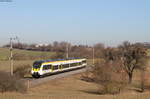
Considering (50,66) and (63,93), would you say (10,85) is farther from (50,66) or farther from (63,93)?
(50,66)

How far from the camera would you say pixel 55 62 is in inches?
1821

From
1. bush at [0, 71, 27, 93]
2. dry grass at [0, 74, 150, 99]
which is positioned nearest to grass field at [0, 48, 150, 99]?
dry grass at [0, 74, 150, 99]

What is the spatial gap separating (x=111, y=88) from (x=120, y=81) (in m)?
2.91

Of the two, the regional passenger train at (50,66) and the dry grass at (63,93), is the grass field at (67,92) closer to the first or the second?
the dry grass at (63,93)

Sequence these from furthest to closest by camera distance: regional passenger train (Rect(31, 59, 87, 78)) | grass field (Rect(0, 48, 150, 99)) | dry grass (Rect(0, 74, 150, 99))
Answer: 1. regional passenger train (Rect(31, 59, 87, 78))
2. grass field (Rect(0, 48, 150, 99))
3. dry grass (Rect(0, 74, 150, 99))

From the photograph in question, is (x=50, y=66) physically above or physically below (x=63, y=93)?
above

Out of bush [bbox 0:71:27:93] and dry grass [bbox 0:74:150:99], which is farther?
bush [bbox 0:71:27:93]

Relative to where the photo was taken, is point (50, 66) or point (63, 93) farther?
point (50, 66)

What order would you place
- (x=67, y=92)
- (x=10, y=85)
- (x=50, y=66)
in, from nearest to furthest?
1. (x=10, y=85)
2. (x=67, y=92)
3. (x=50, y=66)

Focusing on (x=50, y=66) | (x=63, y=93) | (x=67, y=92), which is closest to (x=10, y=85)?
(x=63, y=93)

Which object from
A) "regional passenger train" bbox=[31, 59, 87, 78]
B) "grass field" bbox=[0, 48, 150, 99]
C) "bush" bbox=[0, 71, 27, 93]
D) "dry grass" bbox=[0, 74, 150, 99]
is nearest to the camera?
"dry grass" bbox=[0, 74, 150, 99]

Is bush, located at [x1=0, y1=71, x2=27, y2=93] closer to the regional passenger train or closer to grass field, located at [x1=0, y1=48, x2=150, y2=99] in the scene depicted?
grass field, located at [x1=0, y1=48, x2=150, y2=99]

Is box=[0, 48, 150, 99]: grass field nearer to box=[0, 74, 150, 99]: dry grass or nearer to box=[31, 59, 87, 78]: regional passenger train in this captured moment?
box=[0, 74, 150, 99]: dry grass

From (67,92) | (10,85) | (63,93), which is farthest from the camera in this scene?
(67,92)
